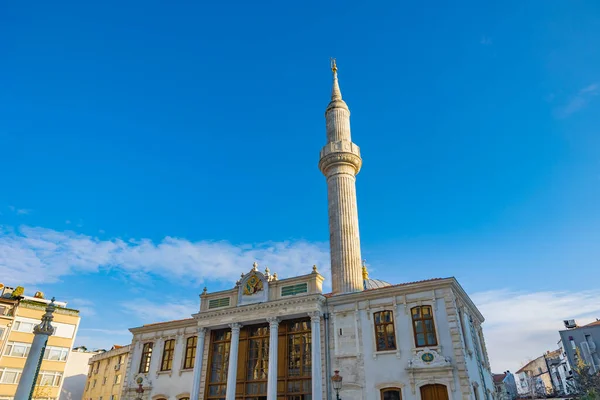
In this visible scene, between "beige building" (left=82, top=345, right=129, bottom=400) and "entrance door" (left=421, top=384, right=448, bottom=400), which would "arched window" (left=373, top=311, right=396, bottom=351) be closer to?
"entrance door" (left=421, top=384, right=448, bottom=400)

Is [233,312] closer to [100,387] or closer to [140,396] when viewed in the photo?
[140,396]

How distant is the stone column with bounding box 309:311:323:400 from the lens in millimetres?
21859

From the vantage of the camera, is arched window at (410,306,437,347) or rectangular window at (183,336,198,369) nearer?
arched window at (410,306,437,347)

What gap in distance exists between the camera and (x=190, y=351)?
28.1m

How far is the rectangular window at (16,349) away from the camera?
36.8 m

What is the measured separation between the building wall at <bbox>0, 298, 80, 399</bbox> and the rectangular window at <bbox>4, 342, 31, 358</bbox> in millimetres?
172

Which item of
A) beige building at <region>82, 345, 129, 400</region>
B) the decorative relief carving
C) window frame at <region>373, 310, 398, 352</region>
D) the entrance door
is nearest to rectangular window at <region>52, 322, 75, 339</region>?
beige building at <region>82, 345, 129, 400</region>

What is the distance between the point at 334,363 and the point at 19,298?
110ft

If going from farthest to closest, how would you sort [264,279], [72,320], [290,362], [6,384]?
[72,320]
[6,384]
[264,279]
[290,362]

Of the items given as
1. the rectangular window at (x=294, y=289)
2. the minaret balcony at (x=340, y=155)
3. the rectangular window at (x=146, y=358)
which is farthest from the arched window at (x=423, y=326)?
the rectangular window at (x=146, y=358)

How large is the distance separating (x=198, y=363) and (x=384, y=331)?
1230 centimetres

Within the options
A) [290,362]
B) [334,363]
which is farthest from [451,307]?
[290,362]

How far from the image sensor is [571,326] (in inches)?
2331

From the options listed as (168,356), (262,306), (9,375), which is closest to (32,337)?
(9,375)
